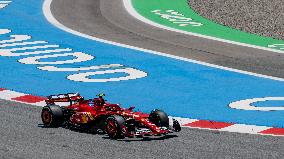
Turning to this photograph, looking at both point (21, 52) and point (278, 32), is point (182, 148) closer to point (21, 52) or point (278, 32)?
point (21, 52)

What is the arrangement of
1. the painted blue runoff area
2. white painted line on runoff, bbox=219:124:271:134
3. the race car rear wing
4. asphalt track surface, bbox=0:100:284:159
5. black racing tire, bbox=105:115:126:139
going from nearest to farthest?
1. asphalt track surface, bbox=0:100:284:159
2. black racing tire, bbox=105:115:126:139
3. white painted line on runoff, bbox=219:124:271:134
4. the race car rear wing
5. the painted blue runoff area

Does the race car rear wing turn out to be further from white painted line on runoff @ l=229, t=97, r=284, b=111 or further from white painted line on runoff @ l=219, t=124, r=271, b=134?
white painted line on runoff @ l=229, t=97, r=284, b=111

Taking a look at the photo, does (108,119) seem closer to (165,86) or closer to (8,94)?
(8,94)

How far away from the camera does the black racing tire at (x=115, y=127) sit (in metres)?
16.4

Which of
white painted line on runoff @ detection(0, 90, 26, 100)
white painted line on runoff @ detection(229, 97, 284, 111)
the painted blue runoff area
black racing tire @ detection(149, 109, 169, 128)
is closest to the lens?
black racing tire @ detection(149, 109, 169, 128)

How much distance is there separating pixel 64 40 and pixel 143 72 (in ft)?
22.1

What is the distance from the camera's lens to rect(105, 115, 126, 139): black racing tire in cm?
1644

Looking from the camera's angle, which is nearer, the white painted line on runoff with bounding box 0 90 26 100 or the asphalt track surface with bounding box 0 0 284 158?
the asphalt track surface with bounding box 0 0 284 158

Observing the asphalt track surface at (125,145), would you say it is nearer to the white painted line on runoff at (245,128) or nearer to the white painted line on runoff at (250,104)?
the white painted line on runoff at (245,128)

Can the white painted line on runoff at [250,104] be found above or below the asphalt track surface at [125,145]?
below

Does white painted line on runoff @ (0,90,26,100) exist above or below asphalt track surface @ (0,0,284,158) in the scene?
below

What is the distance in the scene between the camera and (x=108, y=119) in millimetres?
16719

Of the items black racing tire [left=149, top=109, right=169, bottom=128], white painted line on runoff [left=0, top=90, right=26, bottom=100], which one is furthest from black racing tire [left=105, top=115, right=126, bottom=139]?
white painted line on runoff [left=0, top=90, right=26, bottom=100]

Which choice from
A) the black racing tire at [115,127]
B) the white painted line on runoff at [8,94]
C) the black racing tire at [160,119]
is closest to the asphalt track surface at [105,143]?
the black racing tire at [115,127]
